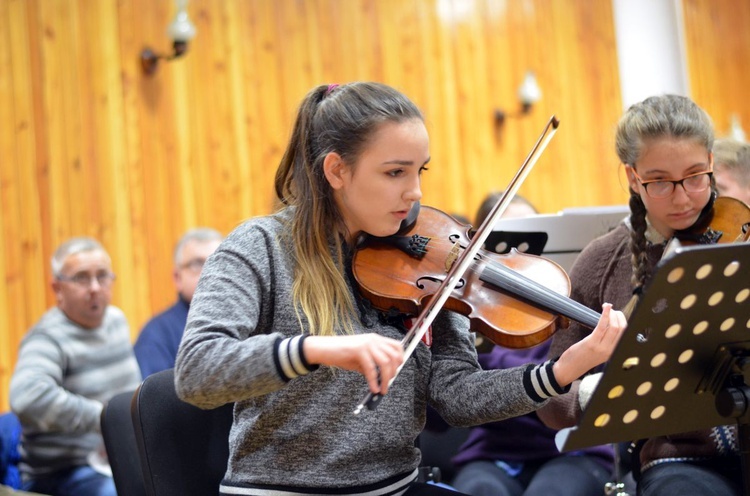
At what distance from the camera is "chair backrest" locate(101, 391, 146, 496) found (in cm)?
182

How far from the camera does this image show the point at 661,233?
1876 millimetres

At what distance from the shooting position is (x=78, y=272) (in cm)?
327

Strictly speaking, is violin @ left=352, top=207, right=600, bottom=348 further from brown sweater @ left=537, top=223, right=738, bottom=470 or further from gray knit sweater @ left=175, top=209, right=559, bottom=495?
brown sweater @ left=537, top=223, right=738, bottom=470

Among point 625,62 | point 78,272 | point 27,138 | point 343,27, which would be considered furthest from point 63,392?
point 625,62

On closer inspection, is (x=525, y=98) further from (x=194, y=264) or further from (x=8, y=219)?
(x=8, y=219)

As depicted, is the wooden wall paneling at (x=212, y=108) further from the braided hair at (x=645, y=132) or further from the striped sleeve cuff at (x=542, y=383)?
the striped sleeve cuff at (x=542, y=383)

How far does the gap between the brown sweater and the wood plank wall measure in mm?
1273

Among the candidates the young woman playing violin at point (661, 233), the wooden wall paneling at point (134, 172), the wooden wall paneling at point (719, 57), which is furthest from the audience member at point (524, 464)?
the wooden wall paneling at point (719, 57)

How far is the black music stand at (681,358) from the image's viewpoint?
1.22 metres

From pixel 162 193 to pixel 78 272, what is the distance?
1.02 m

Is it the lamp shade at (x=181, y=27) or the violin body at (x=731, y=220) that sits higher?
the lamp shade at (x=181, y=27)

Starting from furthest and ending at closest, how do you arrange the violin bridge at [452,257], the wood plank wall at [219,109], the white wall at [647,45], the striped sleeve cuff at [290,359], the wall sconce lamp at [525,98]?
the white wall at [647,45], the wall sconce lamp at [525,98], the wood plank wall at [219,109], the violin bridge at [452,257], the striped sleeve cuff at [290,359]

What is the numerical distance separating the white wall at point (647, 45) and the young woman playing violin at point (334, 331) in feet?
16.1

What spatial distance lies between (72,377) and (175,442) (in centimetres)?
163
